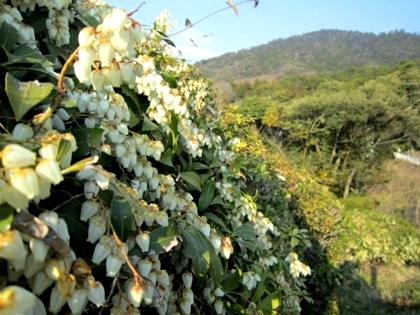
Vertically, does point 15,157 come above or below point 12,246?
above

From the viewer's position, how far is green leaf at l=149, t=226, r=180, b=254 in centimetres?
82

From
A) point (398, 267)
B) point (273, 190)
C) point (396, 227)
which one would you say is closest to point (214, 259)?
point (273, 190)

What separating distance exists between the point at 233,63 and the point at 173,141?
184 ft

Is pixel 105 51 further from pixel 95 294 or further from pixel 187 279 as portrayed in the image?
pixel 187 279

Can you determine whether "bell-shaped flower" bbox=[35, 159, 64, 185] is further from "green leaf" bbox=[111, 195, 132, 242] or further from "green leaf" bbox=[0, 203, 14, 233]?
"green leaf" bbox=[111, 195, 132, 242]

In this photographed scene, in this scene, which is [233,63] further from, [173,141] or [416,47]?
[173,141]

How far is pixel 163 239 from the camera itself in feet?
2.72

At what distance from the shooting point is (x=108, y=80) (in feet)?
2.26

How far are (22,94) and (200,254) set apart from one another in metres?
0.54

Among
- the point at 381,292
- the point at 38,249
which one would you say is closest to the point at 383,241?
the point at 381,292

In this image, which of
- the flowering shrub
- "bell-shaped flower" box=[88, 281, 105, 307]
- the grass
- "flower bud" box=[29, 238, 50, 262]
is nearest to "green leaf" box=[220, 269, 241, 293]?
the flowering shrub

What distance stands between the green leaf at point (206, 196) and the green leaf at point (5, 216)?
3.25 ft

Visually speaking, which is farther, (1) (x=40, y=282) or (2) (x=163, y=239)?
(2) (x=163, y=239)

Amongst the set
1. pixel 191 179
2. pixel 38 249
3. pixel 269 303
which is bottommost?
pixel 269 303
